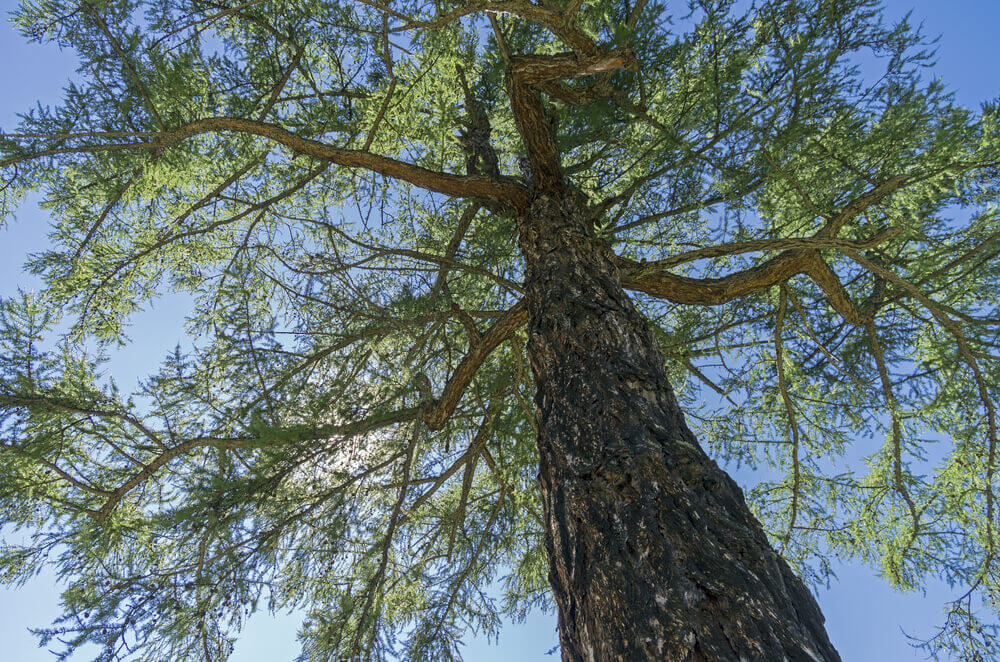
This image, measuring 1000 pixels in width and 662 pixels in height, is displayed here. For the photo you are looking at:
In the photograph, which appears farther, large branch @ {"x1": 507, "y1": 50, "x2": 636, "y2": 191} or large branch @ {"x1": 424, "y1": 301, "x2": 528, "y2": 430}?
large branch @ {"x1": 424, "y1": 301, "x2": 528, "y2": 430}

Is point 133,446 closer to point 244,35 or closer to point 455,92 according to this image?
point 244,35

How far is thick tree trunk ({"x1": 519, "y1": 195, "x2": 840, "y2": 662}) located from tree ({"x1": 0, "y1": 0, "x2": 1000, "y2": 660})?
3 centimetres

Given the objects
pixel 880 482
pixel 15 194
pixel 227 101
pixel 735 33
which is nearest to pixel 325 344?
pixel 227 101

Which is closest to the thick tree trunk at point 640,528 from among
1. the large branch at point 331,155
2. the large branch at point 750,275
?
the large branch at point 750,275

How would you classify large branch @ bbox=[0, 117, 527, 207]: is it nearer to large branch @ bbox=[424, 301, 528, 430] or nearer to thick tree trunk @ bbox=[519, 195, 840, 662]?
large branch @ bbox=[424, 301, 528, 430]

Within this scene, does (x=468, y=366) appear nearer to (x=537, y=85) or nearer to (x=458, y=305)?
(x=458, y=305)

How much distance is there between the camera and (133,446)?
3527mm

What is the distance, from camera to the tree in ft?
9.55

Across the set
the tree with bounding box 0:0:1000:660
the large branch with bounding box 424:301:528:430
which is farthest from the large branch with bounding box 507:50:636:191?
the large branch with bounding box 424:301:528:430

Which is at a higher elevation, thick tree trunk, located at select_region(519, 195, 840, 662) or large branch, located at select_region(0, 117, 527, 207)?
large branch, located at select_region(0, 117, 527, 207)

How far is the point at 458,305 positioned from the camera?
381 cm

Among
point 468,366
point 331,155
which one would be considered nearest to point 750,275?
point 468,366

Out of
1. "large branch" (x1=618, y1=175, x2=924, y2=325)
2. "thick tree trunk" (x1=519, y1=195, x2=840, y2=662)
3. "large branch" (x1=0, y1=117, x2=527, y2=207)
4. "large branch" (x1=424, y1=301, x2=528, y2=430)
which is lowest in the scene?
"thick tree trunk" (x1=519, y1=195, x2=840, y2=662)

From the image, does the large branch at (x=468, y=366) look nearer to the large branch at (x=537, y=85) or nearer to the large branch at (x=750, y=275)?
the large branch at (x=750, y=275)
